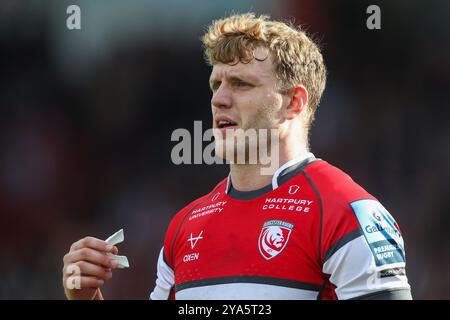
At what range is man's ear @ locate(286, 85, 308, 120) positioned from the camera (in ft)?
12.4

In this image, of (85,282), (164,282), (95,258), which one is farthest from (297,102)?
(85,282)

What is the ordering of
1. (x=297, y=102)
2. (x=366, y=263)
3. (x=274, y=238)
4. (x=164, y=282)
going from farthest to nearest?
1. (x=164, y=282)
2. (x=297, y=102)
3. (x=274, y=238)
4. (x=366, y=263)

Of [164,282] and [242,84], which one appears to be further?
[164,282]

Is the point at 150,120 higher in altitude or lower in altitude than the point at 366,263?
higher

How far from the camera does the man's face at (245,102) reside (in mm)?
3672

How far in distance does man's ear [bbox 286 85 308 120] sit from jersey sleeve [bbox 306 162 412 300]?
627 millimetres

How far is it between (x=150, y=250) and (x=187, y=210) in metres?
3.81

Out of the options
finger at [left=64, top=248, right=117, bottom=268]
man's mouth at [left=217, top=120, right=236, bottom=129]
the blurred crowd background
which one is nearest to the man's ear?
man's mouth at [left=217, top=120, right=236, bottom=129]

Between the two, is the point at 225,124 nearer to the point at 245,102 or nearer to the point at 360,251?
the point at 245,102

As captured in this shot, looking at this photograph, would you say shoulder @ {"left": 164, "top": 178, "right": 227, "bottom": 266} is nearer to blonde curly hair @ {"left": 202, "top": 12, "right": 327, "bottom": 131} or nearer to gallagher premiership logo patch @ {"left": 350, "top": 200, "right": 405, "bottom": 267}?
blonde curly hair @ {"left": 202, "top": 12, "right": 327, "bottom": 131}

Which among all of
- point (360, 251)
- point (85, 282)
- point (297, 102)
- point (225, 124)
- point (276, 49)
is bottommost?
point (85, 282)

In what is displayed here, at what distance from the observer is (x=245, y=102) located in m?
3.67

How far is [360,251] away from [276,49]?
122cm

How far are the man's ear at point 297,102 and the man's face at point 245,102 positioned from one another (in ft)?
0.24
